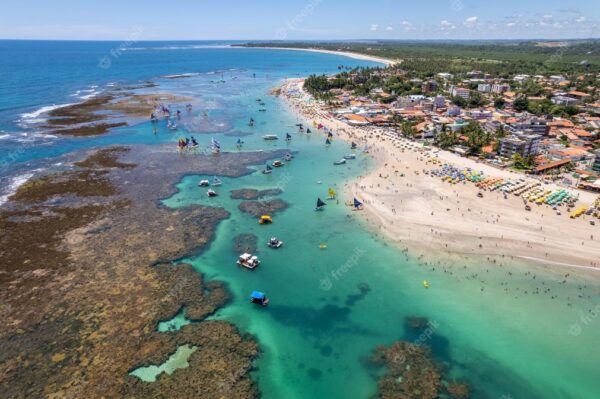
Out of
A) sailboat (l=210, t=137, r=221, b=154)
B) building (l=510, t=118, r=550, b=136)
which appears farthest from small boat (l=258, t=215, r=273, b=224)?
building (l=510, t=118, r=550, b=136)

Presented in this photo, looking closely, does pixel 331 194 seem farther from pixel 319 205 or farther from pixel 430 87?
pixel 430 87

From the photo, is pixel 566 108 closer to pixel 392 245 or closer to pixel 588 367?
pixel 392 245

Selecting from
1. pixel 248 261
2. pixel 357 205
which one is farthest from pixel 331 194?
pixel 248 261

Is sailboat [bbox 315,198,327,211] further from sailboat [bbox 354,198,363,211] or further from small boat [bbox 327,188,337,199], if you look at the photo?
sailboat [bbox 354,198,363,211]

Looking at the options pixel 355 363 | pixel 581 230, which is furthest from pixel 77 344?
pixel 581 230

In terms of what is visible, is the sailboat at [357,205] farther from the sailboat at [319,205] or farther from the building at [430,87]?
the building at [430,87]
